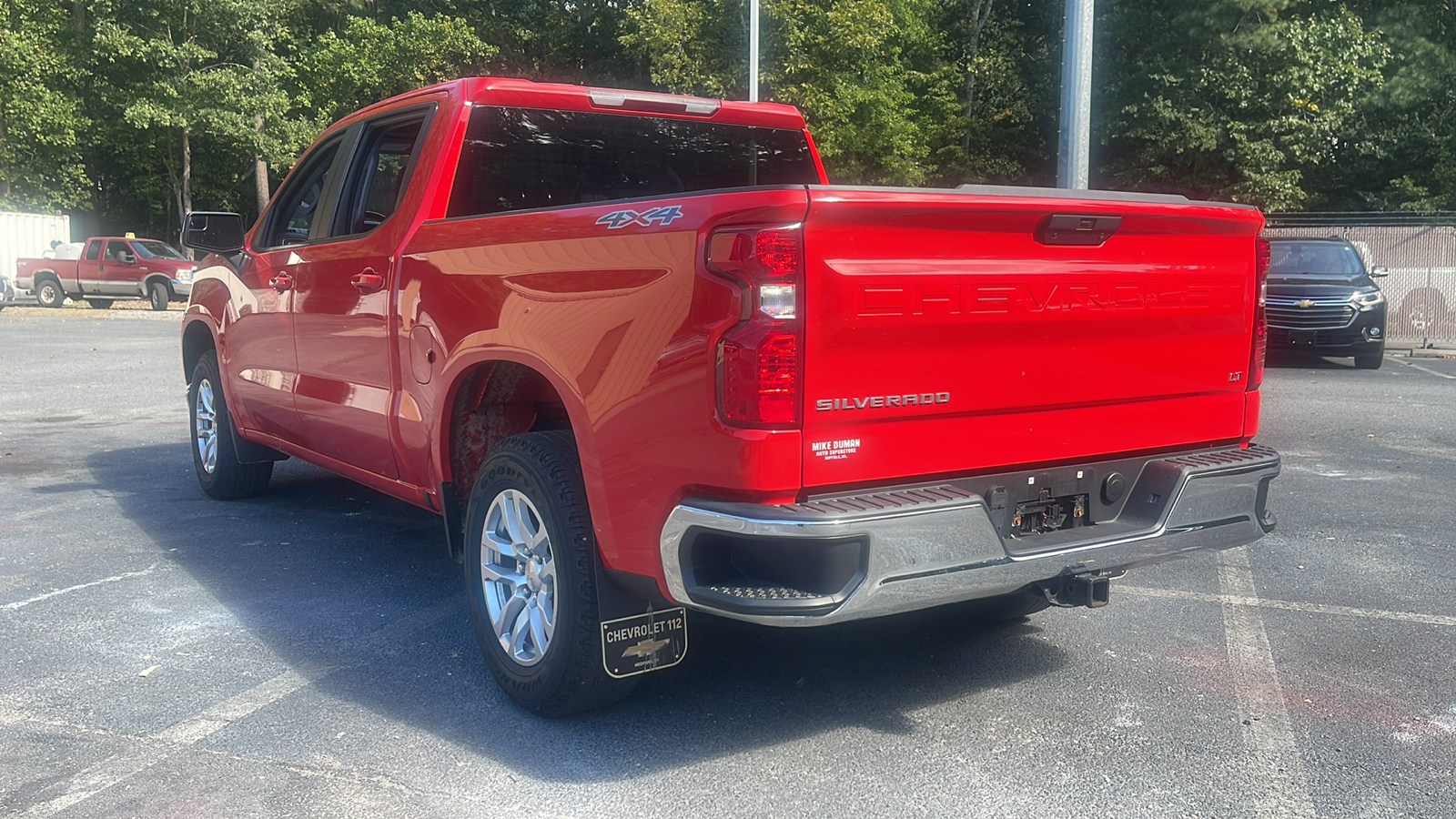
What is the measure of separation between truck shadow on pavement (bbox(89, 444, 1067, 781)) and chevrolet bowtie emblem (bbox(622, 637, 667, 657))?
0.28 metres

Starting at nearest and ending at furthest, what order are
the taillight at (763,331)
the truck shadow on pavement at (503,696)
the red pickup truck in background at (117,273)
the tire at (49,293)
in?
1. the taillight at (763,331)
2. the truck shadow on pavement at (503,696)
3. the red pickup truck in background at (117,273)
4. the tire at (49,293)

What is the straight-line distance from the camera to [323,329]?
5168mm

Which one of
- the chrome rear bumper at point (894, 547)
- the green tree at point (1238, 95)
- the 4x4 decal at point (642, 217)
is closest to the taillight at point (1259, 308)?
the chrome rear bumper at point (894, 547)

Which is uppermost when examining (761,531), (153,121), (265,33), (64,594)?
(265,33)

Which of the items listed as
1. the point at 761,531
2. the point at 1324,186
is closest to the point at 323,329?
the point at 761,531

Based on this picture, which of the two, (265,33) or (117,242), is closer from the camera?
(117,242)

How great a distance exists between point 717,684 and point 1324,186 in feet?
111

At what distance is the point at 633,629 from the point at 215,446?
13.9 feet

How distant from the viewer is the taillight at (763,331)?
9.80 feet

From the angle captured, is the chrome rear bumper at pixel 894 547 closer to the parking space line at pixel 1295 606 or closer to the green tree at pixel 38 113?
the parking space line at pixel 1295 606

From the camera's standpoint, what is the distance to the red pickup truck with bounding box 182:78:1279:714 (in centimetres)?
304

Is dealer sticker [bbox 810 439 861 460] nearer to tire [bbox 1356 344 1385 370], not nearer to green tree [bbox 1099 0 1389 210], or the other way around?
tire [bbox 1356 344 1385 370]

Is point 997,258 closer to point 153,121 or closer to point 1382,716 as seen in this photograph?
point 1382,716

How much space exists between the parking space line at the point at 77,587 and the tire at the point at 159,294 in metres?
25.2
